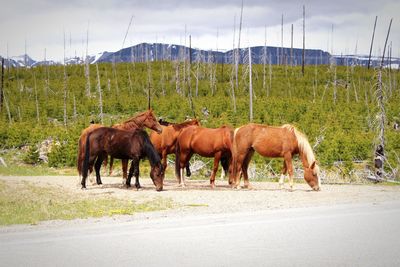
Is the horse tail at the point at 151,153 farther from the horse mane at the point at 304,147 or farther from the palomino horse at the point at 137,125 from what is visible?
the horse mane at the point at 304,147

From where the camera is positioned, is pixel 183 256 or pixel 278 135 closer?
pixel 183 256

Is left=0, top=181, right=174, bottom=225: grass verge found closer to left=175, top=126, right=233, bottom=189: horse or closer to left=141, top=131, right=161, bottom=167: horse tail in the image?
left=141, top=131, right=161, bottom=167: horse tail

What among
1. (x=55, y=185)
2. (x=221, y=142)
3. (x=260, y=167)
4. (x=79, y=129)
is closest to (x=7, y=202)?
(x=55, y=185)

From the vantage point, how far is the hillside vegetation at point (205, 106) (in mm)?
27359

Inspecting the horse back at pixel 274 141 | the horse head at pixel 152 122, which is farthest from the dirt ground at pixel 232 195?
the horse head at pixel 152 122

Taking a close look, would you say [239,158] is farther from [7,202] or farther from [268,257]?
[268,257]

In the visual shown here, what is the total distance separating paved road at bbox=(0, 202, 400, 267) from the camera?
293 inches

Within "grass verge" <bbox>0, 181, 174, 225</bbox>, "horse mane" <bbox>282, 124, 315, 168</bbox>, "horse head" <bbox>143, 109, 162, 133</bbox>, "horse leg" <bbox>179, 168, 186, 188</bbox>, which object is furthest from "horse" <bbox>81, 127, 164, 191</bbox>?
"horse mane" <bbox>282, 124, 315, 168</bbox>

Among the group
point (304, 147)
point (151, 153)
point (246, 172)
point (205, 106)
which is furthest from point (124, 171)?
point (205, 106)

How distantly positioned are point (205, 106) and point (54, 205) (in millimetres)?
32274

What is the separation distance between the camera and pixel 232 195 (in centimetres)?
1405

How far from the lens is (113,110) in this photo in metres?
46.3

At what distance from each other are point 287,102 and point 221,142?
1098 inches

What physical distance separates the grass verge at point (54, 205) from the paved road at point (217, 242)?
1088 mm
